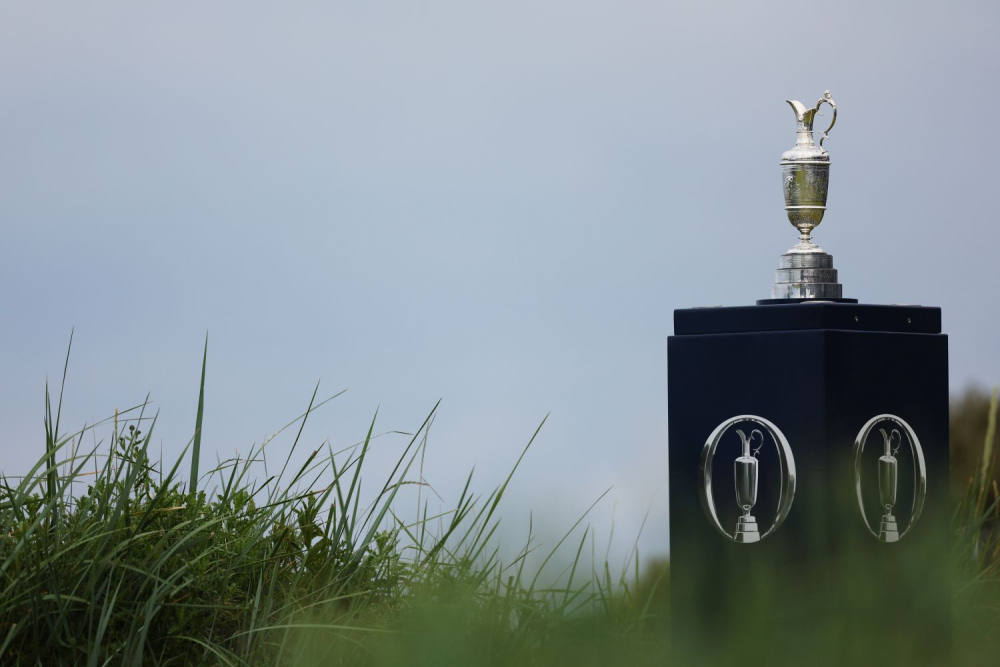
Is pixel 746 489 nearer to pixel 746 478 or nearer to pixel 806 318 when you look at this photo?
pixel 746 478

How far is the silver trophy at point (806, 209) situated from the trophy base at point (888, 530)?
854mm

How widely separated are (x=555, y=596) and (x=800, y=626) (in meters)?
0.84

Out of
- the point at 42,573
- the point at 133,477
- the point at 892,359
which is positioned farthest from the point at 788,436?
the point at 42,573

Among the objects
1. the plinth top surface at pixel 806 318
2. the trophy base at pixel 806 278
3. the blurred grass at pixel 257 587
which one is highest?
the trophy base at pixel 806 278

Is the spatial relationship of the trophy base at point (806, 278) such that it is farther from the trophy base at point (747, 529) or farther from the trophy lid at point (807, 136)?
the trophy base at point (747, 529)

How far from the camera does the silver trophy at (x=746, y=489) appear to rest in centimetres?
397

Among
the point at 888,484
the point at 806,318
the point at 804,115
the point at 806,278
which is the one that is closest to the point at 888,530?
the point at 888,484

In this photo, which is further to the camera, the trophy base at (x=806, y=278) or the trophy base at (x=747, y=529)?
the trophy base at (x=806, y=278)

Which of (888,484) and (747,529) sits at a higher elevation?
(888,484)

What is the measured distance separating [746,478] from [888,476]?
0.56 metres

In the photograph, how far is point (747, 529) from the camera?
3.99m

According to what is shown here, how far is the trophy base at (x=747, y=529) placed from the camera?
399cm

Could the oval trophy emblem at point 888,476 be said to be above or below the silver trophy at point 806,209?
below

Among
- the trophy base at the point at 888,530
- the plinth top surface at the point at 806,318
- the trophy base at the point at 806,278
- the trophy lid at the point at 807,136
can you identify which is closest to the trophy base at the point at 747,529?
the trophy base at the point at 888,530
